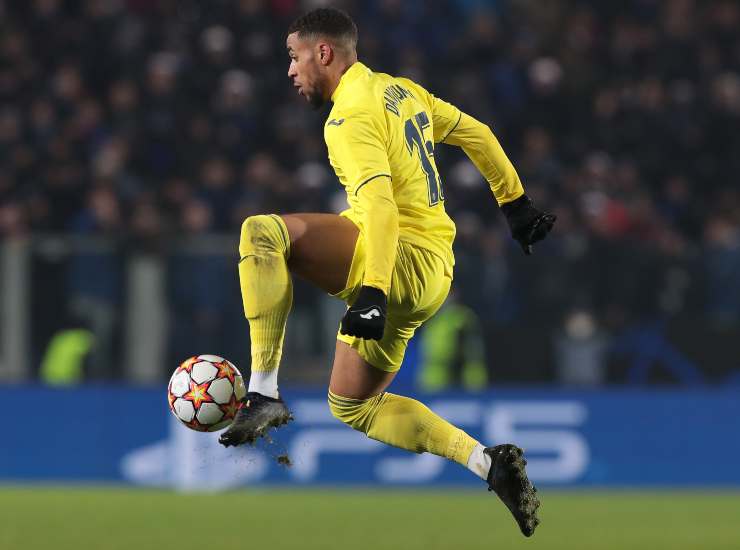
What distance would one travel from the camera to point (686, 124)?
16062mm

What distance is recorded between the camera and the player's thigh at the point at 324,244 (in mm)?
6312

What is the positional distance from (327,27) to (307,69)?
188mm

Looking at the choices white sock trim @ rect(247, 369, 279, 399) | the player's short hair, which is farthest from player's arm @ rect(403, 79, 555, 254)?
white sock trim @ rect(247, 369, 279, 399)

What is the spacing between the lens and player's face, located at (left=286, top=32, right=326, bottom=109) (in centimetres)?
638

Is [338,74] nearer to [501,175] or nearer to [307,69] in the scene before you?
[307,69]

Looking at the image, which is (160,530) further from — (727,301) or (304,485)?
(727,301)

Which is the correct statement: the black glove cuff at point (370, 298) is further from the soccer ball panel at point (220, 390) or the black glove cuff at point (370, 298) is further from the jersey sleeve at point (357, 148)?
the soccer ball panel at point (220, 390)

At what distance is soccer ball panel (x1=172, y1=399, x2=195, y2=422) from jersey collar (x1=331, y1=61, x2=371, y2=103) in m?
1.44

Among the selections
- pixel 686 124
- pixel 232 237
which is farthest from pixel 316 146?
pixel 686 124

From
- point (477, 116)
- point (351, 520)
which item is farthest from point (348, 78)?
point (477, 116)

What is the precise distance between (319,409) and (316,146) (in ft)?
9.75

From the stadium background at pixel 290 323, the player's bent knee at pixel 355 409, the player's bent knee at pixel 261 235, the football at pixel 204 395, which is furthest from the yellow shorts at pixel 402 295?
the stadium background at pixel 290 323

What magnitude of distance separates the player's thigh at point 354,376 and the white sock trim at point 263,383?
46cm

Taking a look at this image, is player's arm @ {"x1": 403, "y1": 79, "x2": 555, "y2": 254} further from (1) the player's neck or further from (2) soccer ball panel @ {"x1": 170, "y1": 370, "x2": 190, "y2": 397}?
(2) soccer ball panel @ {"x1": 170, "y1": 370, "x2": 190, "y2": 397}
